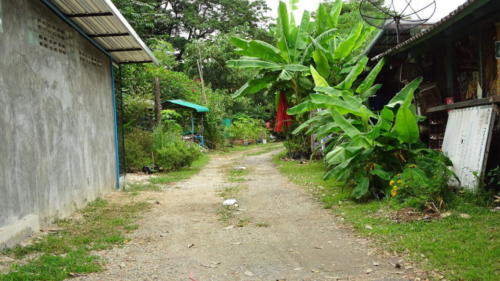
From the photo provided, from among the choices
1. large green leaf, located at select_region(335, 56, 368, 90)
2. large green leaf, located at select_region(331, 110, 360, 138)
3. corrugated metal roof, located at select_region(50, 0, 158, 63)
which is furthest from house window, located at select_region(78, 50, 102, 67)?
large green leaf, located at select_region(335, 56, 368, 90)

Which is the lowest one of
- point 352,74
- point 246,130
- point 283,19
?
point 246,130

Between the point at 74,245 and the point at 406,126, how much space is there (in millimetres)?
4691

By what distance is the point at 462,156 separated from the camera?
6.69 m

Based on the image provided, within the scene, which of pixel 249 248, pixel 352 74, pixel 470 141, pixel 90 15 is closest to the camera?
pixel 249 248

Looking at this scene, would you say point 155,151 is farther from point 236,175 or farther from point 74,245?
point 74,245

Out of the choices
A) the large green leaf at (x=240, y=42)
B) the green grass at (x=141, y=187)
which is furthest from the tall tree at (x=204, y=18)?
the green grass at (x=141, y=187)

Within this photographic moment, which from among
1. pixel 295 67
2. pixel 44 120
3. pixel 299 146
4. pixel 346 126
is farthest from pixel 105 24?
pixel 299 146

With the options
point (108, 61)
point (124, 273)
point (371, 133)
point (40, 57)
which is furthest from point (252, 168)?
point (124, 273)

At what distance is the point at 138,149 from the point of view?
13.6 m

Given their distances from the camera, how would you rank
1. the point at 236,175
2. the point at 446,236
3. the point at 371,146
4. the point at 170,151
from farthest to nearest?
the point at 170,151, the point at 236,175, the point at 371,146, the point at 446,236

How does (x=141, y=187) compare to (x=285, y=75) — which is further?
(x=285, y=75)

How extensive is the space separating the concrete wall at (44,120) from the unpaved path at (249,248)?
132cm

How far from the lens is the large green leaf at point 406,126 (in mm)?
6457

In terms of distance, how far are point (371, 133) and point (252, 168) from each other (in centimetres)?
786
